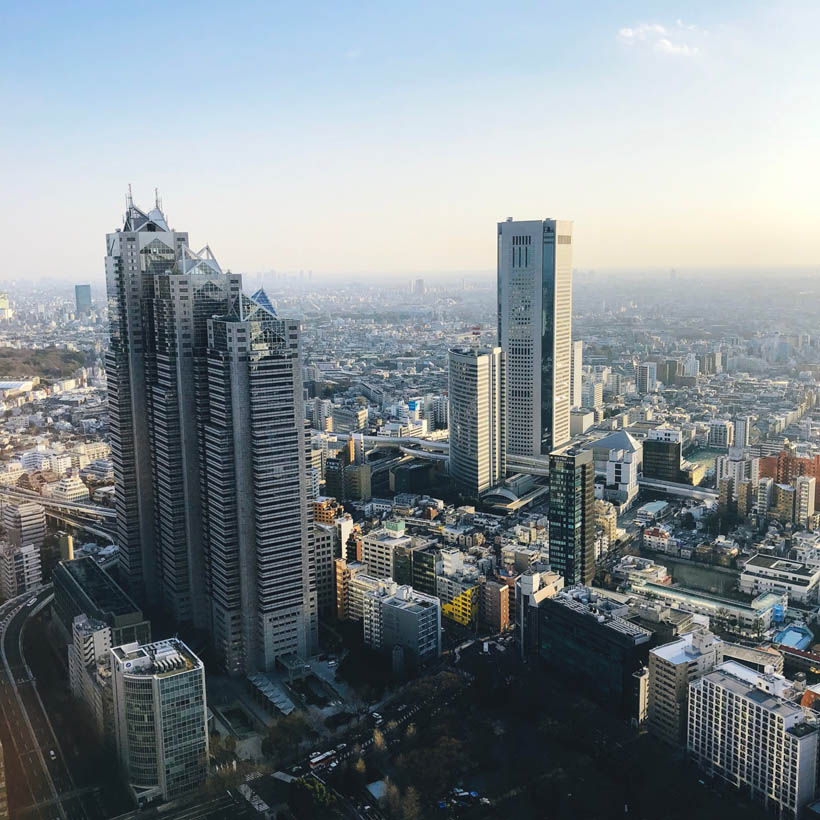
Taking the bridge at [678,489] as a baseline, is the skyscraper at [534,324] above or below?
above

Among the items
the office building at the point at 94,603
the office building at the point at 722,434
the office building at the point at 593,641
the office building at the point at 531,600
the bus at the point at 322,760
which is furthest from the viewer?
the office building at the point at 722,434

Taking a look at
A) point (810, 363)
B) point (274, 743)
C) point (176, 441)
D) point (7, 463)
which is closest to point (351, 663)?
point (274, 743)

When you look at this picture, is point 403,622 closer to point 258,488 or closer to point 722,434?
point 258,488

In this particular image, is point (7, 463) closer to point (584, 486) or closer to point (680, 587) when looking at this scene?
point (584, 486)

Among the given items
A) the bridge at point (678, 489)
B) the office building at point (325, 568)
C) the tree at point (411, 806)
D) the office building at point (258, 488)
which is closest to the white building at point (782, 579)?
the bridge at point (678, 489)

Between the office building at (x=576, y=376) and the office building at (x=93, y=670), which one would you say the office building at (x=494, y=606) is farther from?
the office building at (x=576, y=376)
